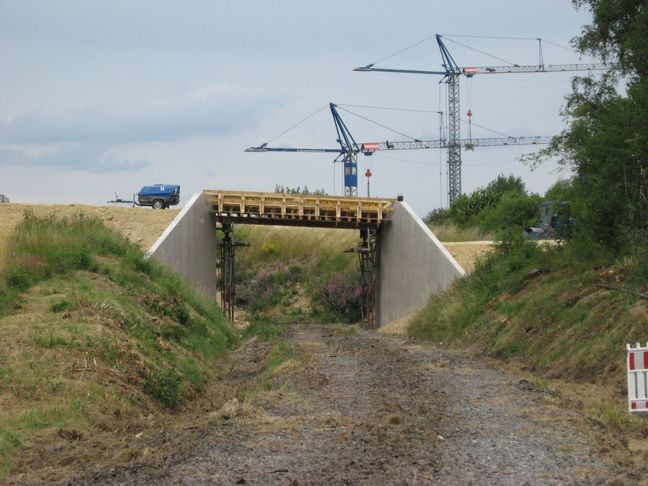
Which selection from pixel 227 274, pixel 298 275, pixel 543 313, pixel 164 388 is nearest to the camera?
pixel 164 388

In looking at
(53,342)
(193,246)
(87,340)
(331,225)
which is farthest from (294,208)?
(53,342)

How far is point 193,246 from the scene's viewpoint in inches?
1608

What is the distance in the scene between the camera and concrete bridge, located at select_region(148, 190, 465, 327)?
39.3 meters

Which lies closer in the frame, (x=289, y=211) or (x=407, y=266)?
(x=407, y=266)

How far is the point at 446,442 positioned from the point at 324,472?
7.30ft

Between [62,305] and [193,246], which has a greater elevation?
[193,246]

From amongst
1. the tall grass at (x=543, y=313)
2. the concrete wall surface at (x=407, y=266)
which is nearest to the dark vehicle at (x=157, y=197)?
the concrete wall surface at (x=407, y=266)

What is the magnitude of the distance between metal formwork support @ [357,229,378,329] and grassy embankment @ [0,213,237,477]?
20319 mm

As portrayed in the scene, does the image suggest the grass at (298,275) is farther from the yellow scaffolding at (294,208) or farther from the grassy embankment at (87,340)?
the grassy embankment at (87,340)

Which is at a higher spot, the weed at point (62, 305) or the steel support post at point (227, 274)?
the weed at point (62, 305)

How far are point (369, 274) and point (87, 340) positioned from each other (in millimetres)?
34631

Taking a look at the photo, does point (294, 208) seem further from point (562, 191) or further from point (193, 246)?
point (562, 191)

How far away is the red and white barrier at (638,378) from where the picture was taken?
1212 cm

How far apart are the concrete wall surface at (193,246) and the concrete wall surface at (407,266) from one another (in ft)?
25.7
